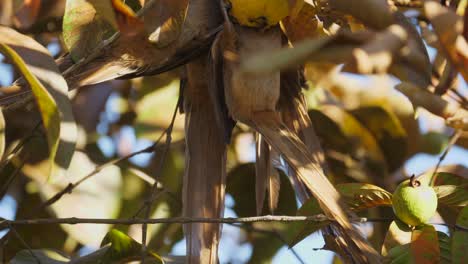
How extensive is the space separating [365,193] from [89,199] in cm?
59

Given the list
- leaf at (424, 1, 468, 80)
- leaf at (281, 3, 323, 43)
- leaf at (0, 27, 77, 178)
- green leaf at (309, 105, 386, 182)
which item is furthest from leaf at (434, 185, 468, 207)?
green leaf at (309, 105, 386, 182)

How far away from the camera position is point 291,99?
3.59 ft

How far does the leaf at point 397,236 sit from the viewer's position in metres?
1.04

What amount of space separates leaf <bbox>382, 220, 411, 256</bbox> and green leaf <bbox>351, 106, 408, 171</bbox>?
0.66 metres

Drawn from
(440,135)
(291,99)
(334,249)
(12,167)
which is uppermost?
(291,99)

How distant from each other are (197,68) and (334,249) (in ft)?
0.90

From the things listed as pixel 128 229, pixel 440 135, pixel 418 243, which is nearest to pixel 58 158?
pixel 418 243

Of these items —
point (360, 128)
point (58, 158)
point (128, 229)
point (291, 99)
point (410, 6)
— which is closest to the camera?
point (58, 158)

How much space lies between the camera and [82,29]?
3.39 ft

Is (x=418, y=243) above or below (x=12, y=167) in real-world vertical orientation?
above

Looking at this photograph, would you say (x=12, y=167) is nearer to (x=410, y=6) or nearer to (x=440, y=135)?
(x=410, y=6)

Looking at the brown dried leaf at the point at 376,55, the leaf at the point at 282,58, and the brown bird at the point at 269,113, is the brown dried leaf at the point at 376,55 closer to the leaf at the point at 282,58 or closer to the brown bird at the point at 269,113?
the leaf at the point at 282,58

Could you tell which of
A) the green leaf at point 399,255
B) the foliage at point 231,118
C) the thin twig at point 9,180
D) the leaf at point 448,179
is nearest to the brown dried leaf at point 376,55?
the foliage at point 231,118

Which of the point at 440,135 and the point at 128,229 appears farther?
the point at 440,135
